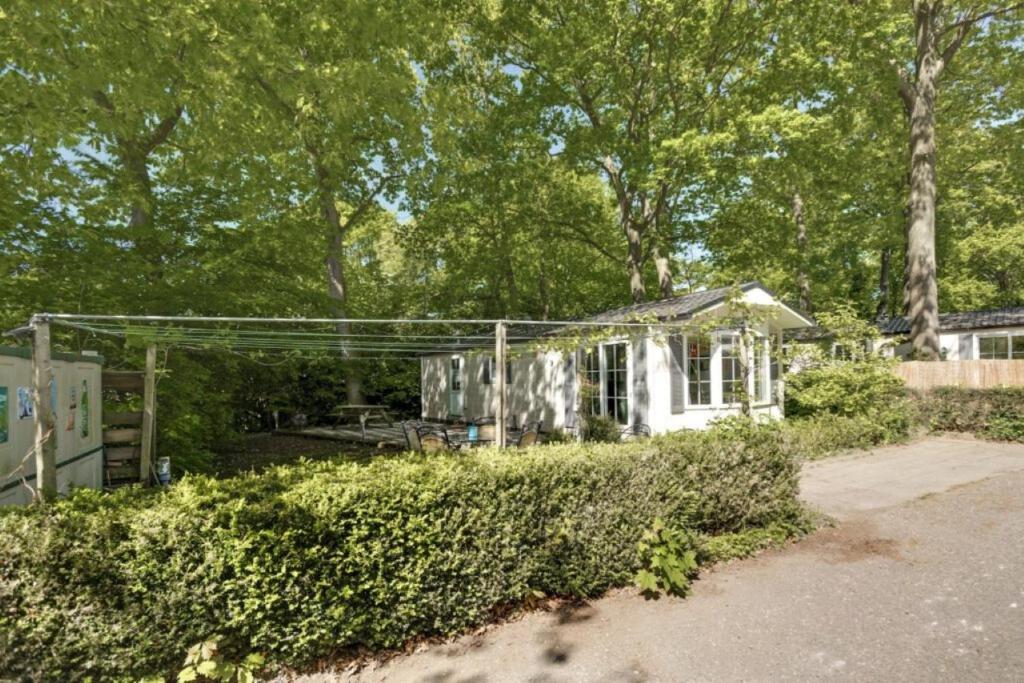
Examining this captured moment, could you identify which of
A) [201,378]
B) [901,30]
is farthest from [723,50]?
[201,378]

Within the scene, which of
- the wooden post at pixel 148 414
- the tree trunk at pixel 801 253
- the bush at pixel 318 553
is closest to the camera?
the bush at pixel 318 553

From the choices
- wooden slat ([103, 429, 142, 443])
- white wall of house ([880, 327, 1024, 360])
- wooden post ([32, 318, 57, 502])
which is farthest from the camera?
white wall of house ([880, 327, 1024, 360])

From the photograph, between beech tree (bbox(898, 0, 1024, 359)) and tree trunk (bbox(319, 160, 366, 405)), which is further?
beech tree (bbox(898, 0, 1024, 359))

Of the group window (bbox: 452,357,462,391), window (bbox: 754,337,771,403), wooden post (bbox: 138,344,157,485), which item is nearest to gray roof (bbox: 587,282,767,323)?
window (bbox: 754,337,771,403)

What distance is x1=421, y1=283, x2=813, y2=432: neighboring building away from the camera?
1182 cm

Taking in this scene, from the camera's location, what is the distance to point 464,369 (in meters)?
18.4

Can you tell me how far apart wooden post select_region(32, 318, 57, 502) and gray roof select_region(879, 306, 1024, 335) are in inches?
963

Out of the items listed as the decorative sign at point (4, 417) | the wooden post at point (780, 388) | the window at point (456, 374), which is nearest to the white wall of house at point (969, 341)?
the wooden post at point (780, 388)

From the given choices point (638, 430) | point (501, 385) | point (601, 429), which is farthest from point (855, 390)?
point (501, 385)

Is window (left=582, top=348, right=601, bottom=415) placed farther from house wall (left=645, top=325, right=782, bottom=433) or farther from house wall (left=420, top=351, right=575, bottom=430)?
house wall (left=645, top=325, right=782, bottom=433)

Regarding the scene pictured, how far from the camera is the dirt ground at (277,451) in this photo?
11633 mm

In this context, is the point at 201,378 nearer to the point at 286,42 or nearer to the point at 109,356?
the point at 109,356

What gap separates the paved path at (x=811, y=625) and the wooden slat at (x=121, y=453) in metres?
5.54

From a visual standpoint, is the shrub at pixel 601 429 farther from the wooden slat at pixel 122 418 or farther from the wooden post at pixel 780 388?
the wooden slat at pixel 122 418
